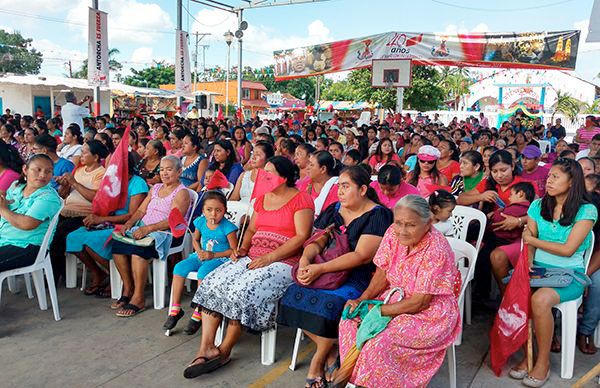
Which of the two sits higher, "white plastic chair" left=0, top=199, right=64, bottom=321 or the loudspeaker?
the loudspeaker

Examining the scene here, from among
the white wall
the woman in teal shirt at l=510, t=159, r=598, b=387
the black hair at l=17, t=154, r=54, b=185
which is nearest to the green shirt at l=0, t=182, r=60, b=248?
the black hair at l=17, t=154, r=54, b=185

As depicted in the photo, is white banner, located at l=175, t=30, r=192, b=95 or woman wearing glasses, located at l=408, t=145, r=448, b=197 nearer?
woman wearing glasses, located at l=408, t=145, r=448, b=197

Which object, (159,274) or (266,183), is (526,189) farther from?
(159,274)

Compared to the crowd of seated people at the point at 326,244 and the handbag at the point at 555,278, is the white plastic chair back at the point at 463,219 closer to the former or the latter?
the crowd of seated people at the point at 326,244

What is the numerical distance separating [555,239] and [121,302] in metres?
3.03

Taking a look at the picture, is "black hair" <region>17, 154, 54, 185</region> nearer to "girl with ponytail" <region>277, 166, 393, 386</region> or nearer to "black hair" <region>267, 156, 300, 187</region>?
"black hair" <region>267, 156, 300, 187</region>

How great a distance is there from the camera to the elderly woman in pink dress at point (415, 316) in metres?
2.32

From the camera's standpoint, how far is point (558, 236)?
300 centimetres

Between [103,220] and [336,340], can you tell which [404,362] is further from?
[103,220]

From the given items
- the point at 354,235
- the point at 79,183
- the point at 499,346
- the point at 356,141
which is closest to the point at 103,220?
the point at 79,183

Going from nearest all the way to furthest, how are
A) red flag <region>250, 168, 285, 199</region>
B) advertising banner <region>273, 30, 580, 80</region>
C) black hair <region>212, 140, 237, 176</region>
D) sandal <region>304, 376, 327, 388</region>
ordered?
sandal <region>304, 376, 327, 388</region> → red flag <region>250, 168, 285, 199</region> → black hair <region>212, 140, 237, 176</region> → advertising banner <region>273, 30, 580, 80</region>

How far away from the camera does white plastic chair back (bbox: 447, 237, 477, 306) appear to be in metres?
3.00

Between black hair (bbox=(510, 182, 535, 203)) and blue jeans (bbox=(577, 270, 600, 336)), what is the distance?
72cm

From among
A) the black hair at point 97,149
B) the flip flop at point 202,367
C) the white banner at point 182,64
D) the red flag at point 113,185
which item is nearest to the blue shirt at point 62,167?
the black hair at point 97,149
